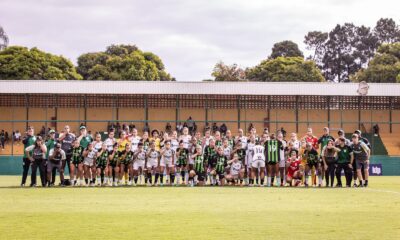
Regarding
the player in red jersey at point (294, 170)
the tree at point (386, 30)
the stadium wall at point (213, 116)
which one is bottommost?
the player in red jersey at point (294, 170)

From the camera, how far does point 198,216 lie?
15.4 m

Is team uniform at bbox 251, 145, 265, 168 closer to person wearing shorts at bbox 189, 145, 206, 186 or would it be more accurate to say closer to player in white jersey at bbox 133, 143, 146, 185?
person wearing shorts at bbox 189, 145, 206, 186

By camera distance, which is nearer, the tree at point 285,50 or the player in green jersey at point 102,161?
the player in green jersey at point 102,161

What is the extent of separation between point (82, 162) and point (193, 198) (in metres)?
8.21

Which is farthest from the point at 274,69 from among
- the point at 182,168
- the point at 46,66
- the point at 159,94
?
the point at 182,168

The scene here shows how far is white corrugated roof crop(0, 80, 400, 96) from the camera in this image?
5188 cm

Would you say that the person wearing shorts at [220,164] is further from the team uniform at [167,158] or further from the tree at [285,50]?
the tree at [285,50]

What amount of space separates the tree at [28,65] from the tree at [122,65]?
515cm

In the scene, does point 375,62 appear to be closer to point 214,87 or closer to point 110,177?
point 214,87

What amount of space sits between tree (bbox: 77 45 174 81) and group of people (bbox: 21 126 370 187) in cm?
6863

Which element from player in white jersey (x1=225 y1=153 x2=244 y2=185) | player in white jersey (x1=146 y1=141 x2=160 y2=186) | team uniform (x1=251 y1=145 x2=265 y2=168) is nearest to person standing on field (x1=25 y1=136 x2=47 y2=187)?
player in white jersey (x1=146 y1=141 x2=160 y2=186)

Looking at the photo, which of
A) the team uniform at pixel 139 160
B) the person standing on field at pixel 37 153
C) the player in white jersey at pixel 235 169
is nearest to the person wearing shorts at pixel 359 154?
the player in white jersey at pixel 235 169

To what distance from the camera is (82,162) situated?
27.8 metres

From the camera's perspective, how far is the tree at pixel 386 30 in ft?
409
